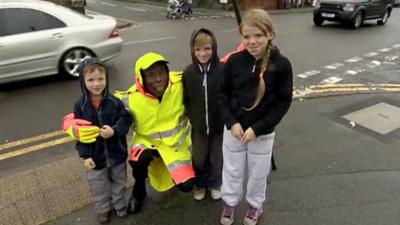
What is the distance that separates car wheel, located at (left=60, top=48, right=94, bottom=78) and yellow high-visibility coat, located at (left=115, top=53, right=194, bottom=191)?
457 centimetres

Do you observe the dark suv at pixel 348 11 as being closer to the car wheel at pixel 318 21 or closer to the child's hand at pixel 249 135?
the car wheel at pixel 318 21

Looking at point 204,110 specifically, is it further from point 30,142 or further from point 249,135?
point 30,142

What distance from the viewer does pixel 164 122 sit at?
9.81 feet

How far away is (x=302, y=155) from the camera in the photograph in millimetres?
4117

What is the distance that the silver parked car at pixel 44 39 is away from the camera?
655 cm

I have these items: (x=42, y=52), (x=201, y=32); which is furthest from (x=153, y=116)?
(x=42, y=52)

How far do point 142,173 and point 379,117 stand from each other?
3731mm

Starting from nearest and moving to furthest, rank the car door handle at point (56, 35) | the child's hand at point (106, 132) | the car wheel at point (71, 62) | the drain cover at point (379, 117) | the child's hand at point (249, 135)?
the child's hand at point (249, 135) < the child's hand at point (106, 132) < the drain cover at point (379, 117) < the car door handle at point (56, 35) < the car wheel at point (71, 62)

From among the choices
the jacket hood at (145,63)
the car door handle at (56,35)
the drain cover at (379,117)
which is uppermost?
the jacket hood at (145,63)

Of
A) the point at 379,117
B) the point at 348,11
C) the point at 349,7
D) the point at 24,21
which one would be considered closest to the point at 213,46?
the point at 379,117

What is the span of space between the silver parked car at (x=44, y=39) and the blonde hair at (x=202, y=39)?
492 cm

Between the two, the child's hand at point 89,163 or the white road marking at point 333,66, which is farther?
the white road marking at point 333,66

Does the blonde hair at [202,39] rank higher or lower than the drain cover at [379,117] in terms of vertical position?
higher

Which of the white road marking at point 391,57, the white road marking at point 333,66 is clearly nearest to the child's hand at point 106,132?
the white road marking at point 333,66
